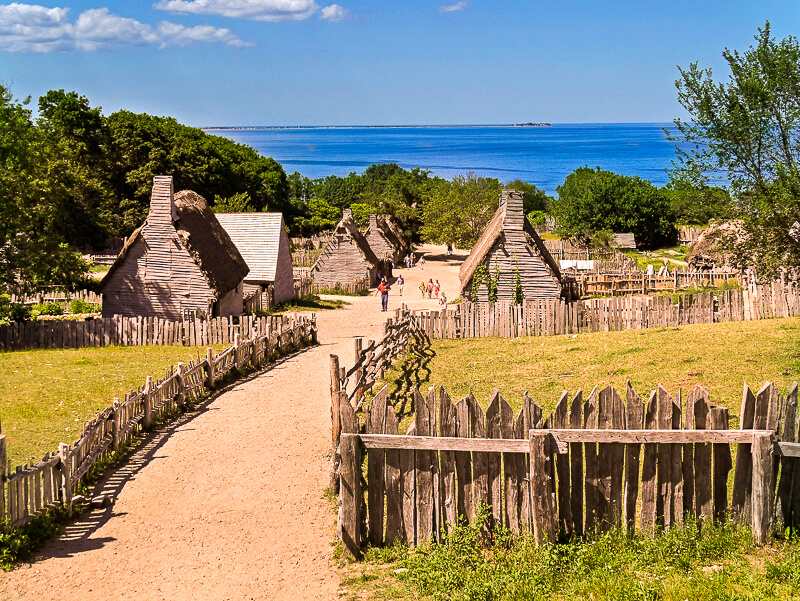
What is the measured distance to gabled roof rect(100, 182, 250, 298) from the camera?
2981 centimetres

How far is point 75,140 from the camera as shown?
66.8 m

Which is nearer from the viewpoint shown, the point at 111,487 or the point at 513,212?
the point at 111,487

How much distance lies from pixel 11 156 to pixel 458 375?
22892 millimetres

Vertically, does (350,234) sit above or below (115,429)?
above

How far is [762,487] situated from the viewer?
27.3 feet

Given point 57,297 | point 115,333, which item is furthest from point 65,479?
point 57,297

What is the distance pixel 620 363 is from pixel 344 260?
30.9m

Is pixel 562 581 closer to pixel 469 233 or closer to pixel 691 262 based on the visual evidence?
pixel 691 262

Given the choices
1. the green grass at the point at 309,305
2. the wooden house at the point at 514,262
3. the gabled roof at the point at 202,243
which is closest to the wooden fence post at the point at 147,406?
the gabled roof at the point at 202,243

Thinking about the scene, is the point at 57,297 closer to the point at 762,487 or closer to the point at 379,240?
the point at 379,240

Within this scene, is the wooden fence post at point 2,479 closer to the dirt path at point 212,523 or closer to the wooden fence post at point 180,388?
the dirt path at point 212,523

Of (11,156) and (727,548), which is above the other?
(11,156)

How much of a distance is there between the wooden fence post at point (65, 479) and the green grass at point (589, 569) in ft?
16.9

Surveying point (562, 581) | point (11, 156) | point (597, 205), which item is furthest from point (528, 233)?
point (597, 205)
